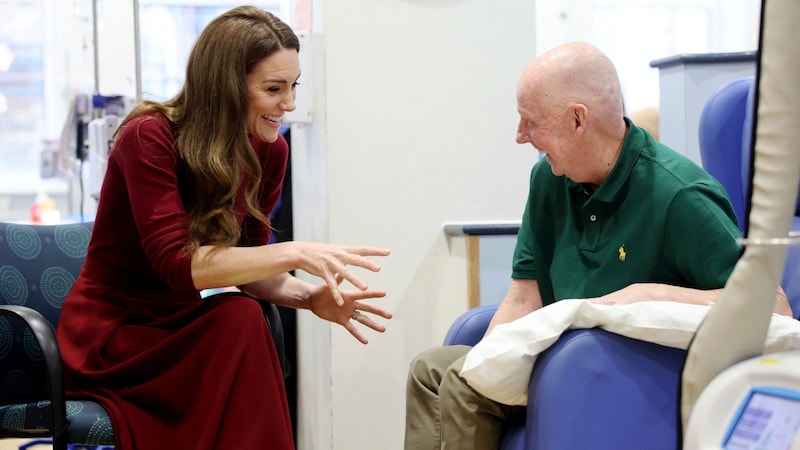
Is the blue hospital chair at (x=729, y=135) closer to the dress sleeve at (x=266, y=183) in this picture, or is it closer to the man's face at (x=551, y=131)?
the man's face at (x=551, y=131)

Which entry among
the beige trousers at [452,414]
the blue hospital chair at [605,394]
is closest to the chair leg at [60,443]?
the beige trousers at [452,414]

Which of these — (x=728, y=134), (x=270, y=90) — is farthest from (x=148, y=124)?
(x=728, y=134)

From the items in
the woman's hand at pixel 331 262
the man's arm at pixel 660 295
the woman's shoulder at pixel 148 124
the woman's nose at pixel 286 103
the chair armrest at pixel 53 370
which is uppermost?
the woman's nose at pixel 286 103

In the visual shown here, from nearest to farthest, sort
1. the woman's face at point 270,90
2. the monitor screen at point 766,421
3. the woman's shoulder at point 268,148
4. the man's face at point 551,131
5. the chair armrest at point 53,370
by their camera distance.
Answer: the monitor screen at point 766,421 < the chair armrest at point 53,370 < the man's face at point 551,131 < the woman's face at point 270,90 < the woman's shoulder at point 268,148

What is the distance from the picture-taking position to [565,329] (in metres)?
1.61

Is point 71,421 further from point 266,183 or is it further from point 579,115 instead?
point 579,115

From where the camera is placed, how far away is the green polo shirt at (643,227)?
177cm

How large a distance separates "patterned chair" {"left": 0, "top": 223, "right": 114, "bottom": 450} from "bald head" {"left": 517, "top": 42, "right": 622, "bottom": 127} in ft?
3.56

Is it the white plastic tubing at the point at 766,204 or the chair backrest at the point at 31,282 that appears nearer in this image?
the white plastic tubing at the point at 766,204

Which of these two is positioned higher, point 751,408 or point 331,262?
point 331,262

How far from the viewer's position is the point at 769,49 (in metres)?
1.25

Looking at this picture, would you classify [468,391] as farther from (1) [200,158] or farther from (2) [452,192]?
(2) [452,192]

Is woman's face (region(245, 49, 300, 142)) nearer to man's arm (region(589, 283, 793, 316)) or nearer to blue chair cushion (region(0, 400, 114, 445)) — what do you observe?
blue chair cushion (region(0, 400, 114, 445))

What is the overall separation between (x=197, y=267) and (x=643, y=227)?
2.87 ft
